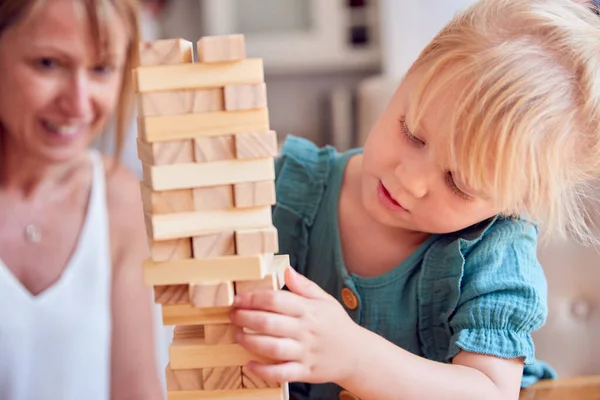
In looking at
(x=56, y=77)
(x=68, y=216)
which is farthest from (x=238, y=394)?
(x=68, y=216)

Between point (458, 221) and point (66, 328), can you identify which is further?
point (66, 328)

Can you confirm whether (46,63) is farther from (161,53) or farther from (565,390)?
(565,390)

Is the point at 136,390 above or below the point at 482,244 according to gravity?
below

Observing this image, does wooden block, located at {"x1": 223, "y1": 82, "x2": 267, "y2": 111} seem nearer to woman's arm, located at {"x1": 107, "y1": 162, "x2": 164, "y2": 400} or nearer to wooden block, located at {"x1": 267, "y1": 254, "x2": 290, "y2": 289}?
wooden block, located at {"x1": 267, "y1": 254, "x2": 290, "y2": 289}

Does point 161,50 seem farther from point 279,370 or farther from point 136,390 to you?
point 136,390

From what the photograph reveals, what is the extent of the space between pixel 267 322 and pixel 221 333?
5 cm

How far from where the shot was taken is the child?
0.63 m

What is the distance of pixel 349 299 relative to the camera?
0.86 metres

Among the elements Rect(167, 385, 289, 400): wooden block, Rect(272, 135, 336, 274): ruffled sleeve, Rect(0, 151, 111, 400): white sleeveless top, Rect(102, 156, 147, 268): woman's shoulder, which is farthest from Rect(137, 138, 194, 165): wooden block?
Rect(102, 156, 147, 268): woman's shoulder

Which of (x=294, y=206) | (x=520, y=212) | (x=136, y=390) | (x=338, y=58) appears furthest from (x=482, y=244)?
(x=338, y=58)

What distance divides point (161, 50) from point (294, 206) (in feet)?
1.31

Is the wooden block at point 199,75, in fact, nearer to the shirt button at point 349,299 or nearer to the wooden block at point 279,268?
the wooden block at point 279,268

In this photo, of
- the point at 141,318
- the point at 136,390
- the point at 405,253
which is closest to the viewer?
the point at 405,253

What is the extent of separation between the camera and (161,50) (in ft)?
1.83
